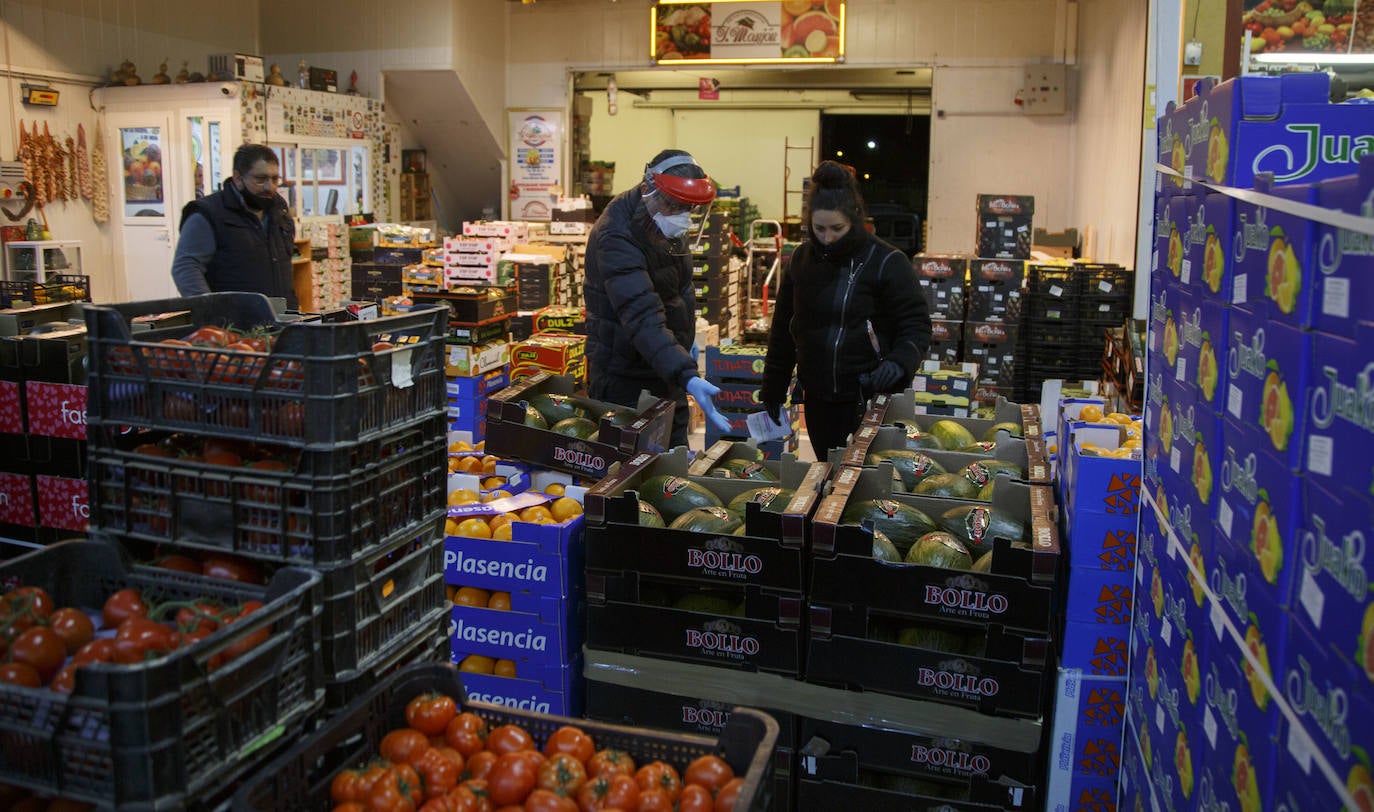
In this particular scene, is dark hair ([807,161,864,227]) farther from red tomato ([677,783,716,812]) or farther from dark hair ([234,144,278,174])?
red tomato ([677,783,716,812])

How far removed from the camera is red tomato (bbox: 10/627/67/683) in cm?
160

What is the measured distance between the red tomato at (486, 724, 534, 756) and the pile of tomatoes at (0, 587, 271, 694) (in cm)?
49

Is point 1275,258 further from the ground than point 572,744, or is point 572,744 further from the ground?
point 1275,258

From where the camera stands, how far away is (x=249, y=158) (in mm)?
4715

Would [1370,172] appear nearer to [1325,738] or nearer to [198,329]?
[1325,738]

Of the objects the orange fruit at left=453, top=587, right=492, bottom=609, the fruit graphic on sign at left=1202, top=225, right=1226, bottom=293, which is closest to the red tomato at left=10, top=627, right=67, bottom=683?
the orange fruit at left=453, top=587, right=492, bottom=609

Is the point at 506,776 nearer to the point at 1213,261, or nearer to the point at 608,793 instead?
the point at 608,793

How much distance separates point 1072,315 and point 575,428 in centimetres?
572

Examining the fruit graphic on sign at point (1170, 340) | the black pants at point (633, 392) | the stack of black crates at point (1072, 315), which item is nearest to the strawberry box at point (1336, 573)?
the fruit graphic on sign at point (1170, 340)

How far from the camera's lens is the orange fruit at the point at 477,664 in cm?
309

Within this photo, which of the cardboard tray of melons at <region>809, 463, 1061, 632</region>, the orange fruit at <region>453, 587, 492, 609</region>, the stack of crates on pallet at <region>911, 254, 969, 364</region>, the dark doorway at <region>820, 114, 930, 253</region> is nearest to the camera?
the cardboard tray of melons at <region>809, 463, 1061, 632</region>

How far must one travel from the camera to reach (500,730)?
6.53 feet

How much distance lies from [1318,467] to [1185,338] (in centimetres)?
77

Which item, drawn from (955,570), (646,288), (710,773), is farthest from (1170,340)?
(646,288)
